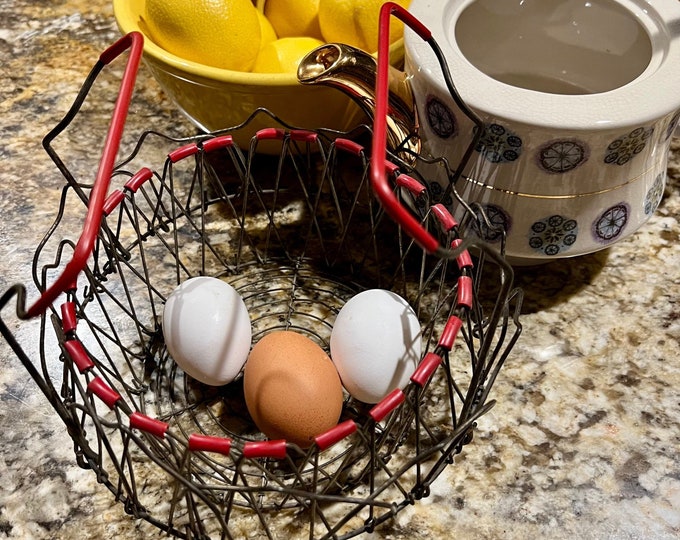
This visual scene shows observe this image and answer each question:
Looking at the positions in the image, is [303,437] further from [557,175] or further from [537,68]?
[537,68]

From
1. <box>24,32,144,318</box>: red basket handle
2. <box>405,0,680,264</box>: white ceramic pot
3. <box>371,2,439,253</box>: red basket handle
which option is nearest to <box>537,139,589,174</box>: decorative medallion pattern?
<box>405,0,680,264</box>: white ceramic pot

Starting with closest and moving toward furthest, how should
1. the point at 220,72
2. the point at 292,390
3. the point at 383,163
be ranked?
the point at 383,163 → the point at 292,390 → the point at 220,72

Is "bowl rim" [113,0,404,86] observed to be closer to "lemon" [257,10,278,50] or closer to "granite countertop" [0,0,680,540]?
"lemon" [257,10,278,50]

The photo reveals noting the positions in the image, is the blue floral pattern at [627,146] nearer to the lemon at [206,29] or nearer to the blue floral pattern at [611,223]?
the blue floral pattern at [611,223]

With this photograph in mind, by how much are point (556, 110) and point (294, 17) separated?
28 centimetres

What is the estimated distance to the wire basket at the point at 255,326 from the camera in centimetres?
34

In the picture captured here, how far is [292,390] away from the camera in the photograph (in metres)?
0.40

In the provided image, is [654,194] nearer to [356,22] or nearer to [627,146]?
[627,146]

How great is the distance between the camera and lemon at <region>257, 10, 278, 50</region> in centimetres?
57

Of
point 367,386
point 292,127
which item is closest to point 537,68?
point 292,127

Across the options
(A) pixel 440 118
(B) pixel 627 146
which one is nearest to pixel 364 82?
(A) pixel 440 118

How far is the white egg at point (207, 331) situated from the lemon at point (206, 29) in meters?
0.19

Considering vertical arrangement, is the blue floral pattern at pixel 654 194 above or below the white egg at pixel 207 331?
above

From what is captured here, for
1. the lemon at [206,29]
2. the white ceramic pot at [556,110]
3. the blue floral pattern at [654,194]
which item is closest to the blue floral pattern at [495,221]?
the white ceramic pot at [556,110]
